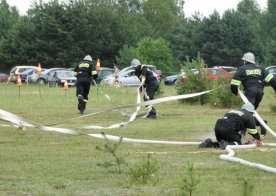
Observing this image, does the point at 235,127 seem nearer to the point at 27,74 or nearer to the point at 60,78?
the point at 60,78

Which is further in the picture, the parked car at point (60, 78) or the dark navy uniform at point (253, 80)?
the parked car at point (60, 78)

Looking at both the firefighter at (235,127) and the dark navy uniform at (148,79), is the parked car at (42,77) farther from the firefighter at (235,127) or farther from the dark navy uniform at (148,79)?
the firefighter at (235,127)

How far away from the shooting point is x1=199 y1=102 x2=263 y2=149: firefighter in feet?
41.0

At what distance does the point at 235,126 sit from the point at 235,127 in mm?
19

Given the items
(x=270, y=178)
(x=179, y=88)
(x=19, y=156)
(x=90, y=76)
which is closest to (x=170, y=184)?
(x=270, y=178)

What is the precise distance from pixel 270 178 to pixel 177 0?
102 meters

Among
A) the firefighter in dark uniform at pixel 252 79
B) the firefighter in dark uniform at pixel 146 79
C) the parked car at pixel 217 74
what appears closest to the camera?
the firefighter in dark uniform at pixel 252 79

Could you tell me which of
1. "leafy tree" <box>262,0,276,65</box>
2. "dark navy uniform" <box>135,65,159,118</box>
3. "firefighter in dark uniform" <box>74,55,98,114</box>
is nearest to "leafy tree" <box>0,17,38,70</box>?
"leafy tree" <box>262,0,276,65</box>

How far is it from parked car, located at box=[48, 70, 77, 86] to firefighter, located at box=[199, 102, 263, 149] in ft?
116

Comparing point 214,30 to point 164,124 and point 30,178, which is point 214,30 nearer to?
point 164,124

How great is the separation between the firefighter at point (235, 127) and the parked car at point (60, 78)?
35.5m

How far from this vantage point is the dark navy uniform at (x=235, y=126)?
41.0ft

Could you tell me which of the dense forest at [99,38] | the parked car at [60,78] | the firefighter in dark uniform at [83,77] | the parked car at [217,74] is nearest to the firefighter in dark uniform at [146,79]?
the firefighter in dark uniform at [83,77]

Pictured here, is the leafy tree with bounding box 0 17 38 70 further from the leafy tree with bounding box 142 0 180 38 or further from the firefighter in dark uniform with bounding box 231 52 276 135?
the firefighter in dark uniform with bounding box 231 52 276 135
